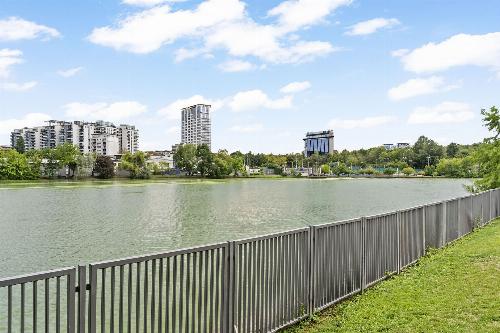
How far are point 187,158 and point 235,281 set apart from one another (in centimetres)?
13345

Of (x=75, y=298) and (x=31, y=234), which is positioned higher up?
(x=75, y=298)

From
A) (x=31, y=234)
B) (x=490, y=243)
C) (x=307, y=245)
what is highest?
(x=307, y=245)

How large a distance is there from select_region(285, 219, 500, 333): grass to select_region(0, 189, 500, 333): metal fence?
313 mm

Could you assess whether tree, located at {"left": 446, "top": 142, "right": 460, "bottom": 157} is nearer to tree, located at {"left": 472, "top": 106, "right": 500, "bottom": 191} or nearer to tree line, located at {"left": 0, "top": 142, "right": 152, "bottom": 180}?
tree line, located at {"left": 0, "top": 142, "right": 152, "bottom": 180}

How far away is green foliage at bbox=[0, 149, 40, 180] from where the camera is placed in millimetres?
103250

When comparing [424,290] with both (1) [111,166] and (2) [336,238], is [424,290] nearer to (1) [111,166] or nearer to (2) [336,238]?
(2) [336,238]

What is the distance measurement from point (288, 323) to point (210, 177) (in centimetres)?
13355

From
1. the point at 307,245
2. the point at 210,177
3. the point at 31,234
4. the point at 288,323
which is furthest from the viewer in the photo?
the point at 210,177

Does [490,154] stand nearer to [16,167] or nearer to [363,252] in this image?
[363,252]

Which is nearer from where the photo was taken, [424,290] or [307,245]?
[307,245]

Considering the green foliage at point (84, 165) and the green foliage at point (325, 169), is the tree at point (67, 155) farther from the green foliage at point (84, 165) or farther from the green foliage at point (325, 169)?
the green foliage at point (325, 169)

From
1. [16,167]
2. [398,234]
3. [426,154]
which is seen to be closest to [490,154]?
[398,234]

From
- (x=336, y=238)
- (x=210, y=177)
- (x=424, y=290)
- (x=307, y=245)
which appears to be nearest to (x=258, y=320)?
(x=307, y=245)

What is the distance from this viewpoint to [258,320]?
608 cm
